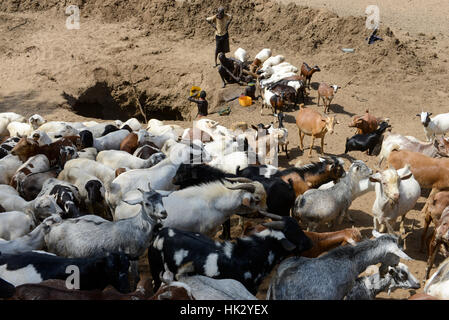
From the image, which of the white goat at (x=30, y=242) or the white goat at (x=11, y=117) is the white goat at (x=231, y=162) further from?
the white goat at (x=11, y=117)

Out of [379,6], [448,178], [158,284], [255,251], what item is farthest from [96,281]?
[379,6]

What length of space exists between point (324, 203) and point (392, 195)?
105 cm

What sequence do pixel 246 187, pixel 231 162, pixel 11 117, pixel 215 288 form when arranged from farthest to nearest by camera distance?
pixel 11 117, pixel 231 162, pixel 246 187, pixel 215 288

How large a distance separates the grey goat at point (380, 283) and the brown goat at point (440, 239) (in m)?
1.16

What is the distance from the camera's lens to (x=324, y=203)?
23.7 feet

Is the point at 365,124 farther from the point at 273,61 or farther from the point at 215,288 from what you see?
the point at 215,288

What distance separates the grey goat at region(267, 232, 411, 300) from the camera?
491 centimetres

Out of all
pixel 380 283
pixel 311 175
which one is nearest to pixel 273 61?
pixel 311 175

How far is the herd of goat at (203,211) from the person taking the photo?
5133 mm

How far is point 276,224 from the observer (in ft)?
18.2

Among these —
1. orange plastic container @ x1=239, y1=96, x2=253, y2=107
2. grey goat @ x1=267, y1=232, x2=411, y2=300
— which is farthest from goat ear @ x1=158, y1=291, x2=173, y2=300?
orange plastic container @ x1=239, y1=96, x2=253, y2=107

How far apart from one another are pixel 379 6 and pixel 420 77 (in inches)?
305

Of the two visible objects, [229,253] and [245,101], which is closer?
[229,253]
